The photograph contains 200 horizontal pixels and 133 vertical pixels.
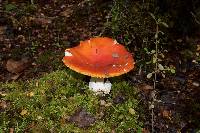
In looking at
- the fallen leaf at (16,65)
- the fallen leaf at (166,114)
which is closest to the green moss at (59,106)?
the fallen leaf at (166,114)

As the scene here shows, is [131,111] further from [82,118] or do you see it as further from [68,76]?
[68,76]

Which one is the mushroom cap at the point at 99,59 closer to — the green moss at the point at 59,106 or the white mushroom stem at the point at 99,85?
the white mushroom stem at the point at 99,85

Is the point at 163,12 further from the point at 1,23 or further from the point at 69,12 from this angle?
the point at 1,23

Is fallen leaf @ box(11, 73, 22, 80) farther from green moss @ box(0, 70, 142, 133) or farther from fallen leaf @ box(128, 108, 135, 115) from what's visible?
fallen leaf @ box(128, 108, 135, 115)

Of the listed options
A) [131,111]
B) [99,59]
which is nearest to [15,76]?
[99,59]

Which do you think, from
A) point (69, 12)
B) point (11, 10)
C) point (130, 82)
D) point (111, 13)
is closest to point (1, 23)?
point (11, 10)
